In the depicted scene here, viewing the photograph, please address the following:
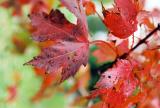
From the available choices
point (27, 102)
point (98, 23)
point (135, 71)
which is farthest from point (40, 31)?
→ point (98, 23)

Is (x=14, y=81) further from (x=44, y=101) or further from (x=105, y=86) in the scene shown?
(x=105, y=86)

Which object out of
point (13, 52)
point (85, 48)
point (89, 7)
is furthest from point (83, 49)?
point (13, 52)

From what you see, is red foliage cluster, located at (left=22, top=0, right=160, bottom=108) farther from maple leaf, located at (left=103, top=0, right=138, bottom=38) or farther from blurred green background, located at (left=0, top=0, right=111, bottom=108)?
blurred green background, located at (left=0, top=0, right=111, bottom=108)

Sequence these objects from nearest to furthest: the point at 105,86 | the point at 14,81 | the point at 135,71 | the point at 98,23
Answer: the point at 105,86, the point at 135,71, the point at 14,81, the point at 98,23

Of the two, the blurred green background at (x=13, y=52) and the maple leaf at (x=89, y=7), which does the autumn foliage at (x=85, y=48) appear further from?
the blurred green background at (x=13, y=52)

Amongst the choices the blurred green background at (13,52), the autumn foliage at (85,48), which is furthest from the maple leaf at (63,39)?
the blurred green background at (13,52)

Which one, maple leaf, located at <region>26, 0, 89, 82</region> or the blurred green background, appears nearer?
maple leaf, located at <region>26, 0, 89, 82</region>

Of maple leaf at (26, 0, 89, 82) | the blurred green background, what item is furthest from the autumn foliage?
the blurred green background

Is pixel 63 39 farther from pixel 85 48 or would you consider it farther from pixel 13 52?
pixel 13 52
